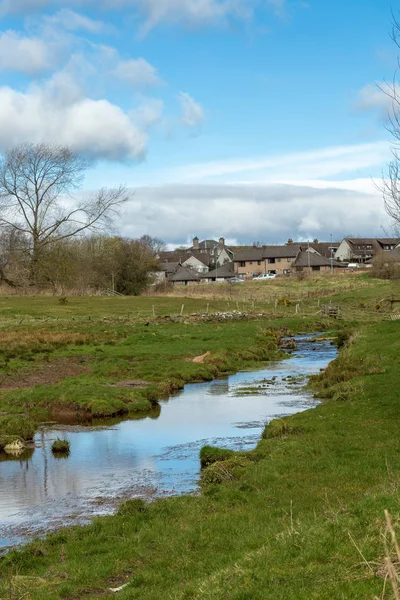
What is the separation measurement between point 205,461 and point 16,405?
10860mm

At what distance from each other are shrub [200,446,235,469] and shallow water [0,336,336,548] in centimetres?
29

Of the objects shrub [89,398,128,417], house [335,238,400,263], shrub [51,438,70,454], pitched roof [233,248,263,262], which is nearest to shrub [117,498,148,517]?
shrub [51,438,70,454]

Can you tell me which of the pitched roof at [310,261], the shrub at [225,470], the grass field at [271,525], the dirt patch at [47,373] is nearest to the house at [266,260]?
the pitched roof at [310,261]

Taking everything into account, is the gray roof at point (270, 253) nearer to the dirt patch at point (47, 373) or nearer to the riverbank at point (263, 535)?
the dirt patch at point (47, 373)

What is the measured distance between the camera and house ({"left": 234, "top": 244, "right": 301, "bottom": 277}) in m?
164

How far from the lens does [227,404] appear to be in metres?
29.1

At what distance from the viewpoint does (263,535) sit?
37.5 ft

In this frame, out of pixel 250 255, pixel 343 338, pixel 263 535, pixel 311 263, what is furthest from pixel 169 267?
pixel 263 535

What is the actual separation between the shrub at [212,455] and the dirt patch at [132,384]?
12520 mm

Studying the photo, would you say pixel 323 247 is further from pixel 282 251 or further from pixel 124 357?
pixel 124 357

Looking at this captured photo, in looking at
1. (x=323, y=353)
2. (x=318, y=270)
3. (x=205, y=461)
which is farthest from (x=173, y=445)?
(x=318, y=270)

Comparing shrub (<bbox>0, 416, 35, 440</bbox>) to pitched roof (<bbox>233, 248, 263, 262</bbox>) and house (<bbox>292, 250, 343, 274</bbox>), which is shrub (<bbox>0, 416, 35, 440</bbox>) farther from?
pitched roof (<bbox>233, 248, 263, 262</bbox>)

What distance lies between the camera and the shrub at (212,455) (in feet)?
62.8

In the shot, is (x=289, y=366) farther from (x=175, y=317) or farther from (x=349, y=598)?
(x=349, y=598)
